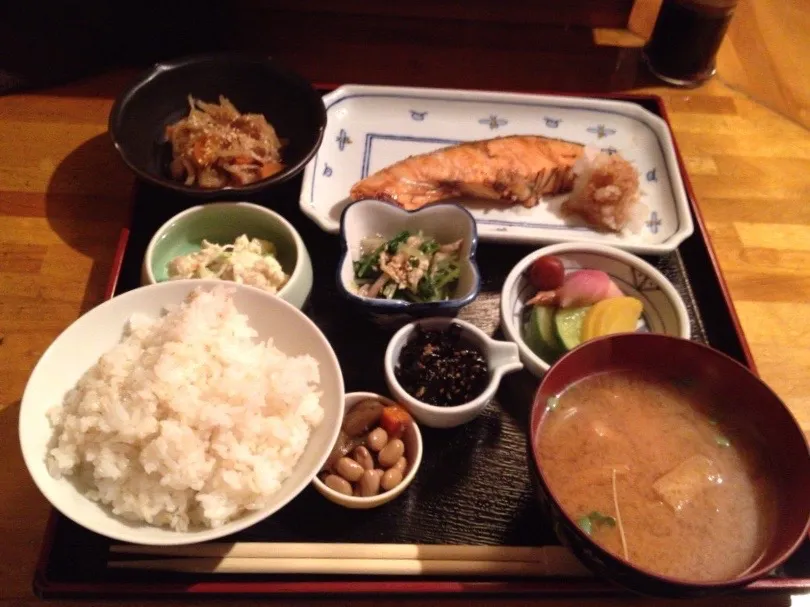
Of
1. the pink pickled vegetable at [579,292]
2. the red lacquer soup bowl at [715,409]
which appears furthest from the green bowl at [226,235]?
the red lacquer soup bowl at [715,409]

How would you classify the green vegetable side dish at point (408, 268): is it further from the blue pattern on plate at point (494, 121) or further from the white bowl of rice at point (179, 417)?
the blue pattern on plate at point (494, 121)

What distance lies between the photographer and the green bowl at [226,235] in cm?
199

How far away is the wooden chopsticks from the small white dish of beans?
0.42 ft

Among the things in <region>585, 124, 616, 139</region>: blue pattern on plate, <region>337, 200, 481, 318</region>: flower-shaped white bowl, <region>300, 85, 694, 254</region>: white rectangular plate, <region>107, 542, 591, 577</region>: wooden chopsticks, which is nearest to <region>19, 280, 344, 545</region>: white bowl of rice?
<region>107, 542, 591, 577</region>: wooden chopsticks

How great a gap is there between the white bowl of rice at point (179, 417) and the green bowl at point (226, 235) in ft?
→ 0.66

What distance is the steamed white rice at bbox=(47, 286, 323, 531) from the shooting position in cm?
149

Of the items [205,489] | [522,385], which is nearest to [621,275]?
[522,385]

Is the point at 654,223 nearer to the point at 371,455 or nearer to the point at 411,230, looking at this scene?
the point at 411,230

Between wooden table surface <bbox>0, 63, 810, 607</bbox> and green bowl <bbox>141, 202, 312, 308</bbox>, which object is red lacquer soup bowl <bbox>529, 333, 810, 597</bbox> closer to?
wooden table surface <bbox>0, 63, 810, 607</bbox>

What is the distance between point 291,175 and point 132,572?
4.22ft

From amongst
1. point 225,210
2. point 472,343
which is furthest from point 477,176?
point 225,210

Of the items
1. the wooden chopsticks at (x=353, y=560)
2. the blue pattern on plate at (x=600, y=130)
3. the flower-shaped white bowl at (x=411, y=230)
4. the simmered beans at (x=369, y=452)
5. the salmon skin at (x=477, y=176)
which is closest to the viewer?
the wooden chopsticks at (x=353, y=560)

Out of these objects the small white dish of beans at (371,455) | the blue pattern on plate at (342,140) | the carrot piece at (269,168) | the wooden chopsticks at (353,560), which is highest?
the carrot piece at (269,168)

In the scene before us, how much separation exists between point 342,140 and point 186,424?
1.47m
